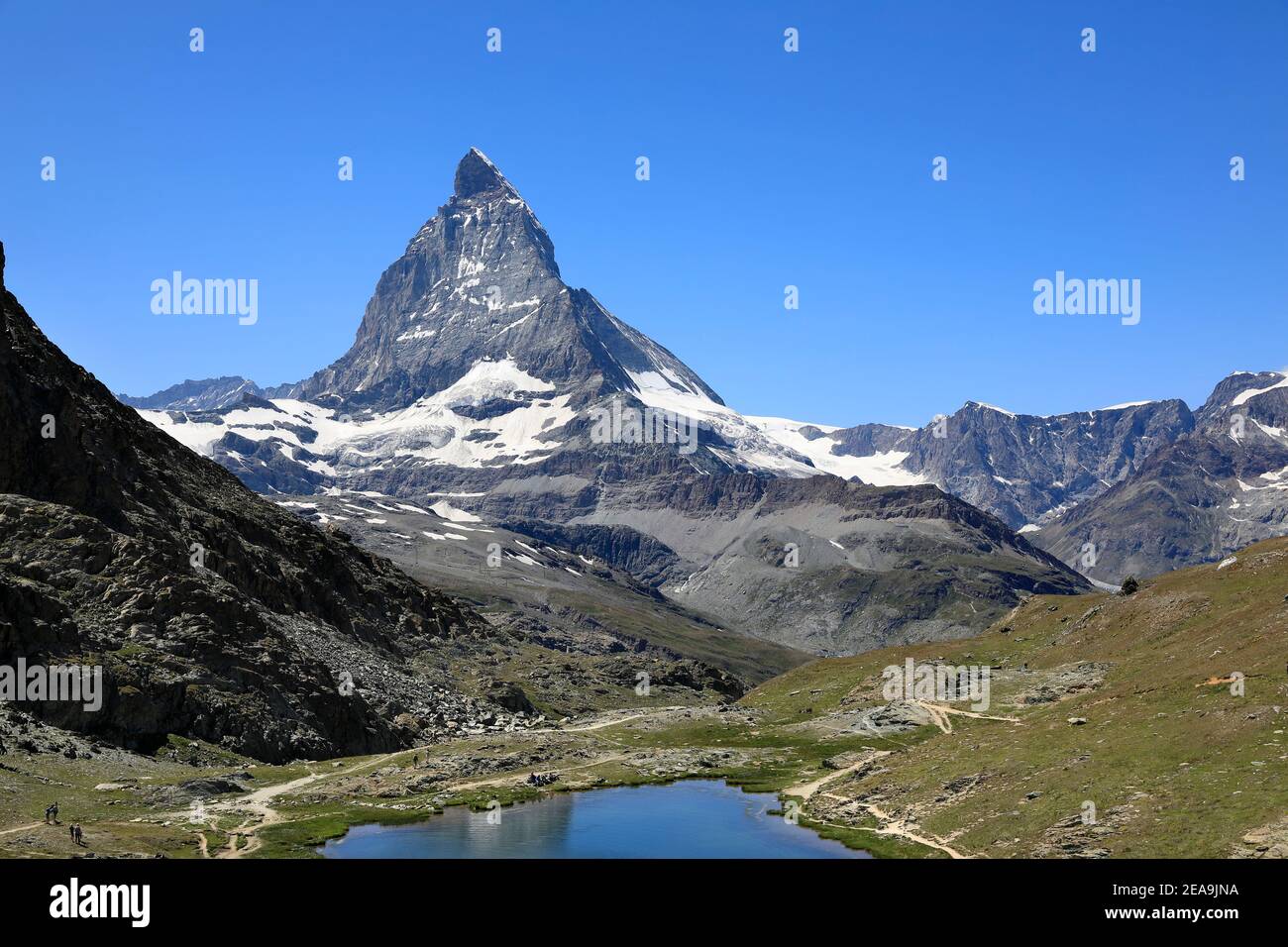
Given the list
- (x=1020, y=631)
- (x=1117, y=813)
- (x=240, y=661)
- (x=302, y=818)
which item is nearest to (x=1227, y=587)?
(x=1020, y=631)

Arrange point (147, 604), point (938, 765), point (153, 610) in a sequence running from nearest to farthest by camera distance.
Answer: point (938, 765) → point (153, 610) → point (147, 604)

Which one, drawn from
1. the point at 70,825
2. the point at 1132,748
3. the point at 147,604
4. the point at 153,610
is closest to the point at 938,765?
the point at 1132,748

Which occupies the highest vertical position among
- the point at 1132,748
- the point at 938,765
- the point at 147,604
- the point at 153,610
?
the point at 147,604

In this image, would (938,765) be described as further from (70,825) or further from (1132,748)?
(70,825)

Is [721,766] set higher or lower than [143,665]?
lower

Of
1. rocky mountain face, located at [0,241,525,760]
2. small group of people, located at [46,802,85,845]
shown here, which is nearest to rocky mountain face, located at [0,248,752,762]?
rocky mountain face, located at [0,241,525,760]

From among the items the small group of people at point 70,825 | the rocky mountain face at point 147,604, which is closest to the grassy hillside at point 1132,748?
the small group of people at point 70,825

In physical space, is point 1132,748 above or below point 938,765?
above
